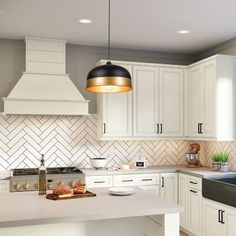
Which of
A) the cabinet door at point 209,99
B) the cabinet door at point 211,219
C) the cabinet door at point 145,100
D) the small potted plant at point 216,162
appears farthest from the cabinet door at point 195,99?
the cabinet door at point 211,219

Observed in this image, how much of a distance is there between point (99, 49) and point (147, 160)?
195cm

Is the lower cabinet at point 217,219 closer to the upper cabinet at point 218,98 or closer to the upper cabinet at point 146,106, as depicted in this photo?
the upper cabinet at point 218,98

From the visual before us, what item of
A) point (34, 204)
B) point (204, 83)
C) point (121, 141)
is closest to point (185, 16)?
point (204, 83)

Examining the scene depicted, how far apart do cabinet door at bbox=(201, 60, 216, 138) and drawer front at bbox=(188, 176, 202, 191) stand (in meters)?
0.64

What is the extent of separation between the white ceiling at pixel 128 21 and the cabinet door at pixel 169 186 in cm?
201

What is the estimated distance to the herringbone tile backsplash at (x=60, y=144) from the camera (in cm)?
466

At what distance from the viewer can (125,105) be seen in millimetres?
4883

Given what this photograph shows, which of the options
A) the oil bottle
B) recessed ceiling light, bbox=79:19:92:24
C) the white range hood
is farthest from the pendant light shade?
the white range hood

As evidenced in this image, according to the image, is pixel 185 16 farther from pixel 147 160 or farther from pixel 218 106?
pixel 147 160

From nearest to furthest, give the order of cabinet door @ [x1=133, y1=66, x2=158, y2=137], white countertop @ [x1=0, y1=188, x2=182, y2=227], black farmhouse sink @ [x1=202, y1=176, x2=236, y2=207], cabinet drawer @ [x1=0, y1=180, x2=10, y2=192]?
white countertop @ [x1=0, y1=188, x2=182, y2=227], black farmhouse sink @ [x1=202, y1=176, x2=236, y2=207], cabinet drawer @ [x1=0, y1=180, x2=10, y2=192], cabinet door @ [x1=133, y1=66, x2=158, y2=137]

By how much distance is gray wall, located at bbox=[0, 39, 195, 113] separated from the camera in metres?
4.71

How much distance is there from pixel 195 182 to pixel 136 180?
32.4 inches

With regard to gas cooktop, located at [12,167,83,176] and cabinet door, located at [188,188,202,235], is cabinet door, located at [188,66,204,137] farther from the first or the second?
gas cooktop, located at [12,167,83,176]

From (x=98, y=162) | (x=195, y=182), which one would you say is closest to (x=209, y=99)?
(x=195, y=182)
